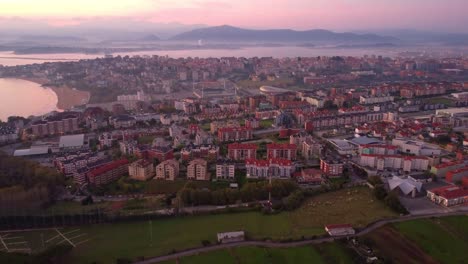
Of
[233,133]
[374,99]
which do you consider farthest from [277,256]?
[374,99]

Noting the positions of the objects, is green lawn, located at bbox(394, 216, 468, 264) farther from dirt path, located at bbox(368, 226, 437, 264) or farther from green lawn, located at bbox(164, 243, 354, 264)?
green lawn, located at bbox(164, 243, 354, 264)

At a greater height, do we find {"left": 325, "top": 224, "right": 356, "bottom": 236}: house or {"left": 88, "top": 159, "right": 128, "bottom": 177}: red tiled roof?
{"left": 88, "top": 159, "right": 128, "bottom": 177}: red tiled roof

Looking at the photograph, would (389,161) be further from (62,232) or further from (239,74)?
(239,74)

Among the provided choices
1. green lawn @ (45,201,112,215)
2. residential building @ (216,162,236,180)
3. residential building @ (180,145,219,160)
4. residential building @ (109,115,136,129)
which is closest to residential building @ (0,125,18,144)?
residential building @ (109,115,136,129)

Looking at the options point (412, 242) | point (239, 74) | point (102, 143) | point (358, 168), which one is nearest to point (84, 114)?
point (102, 143)

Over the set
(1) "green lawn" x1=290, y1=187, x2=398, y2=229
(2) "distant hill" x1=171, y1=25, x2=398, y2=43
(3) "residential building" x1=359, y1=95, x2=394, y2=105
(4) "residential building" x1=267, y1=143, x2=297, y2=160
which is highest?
(2) "distant hill" x1=171, y1=25, x2=398, y2=43

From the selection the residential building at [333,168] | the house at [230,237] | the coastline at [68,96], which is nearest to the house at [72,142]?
the coastline at [68,96]

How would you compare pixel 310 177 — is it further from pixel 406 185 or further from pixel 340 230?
pixel 340 230
